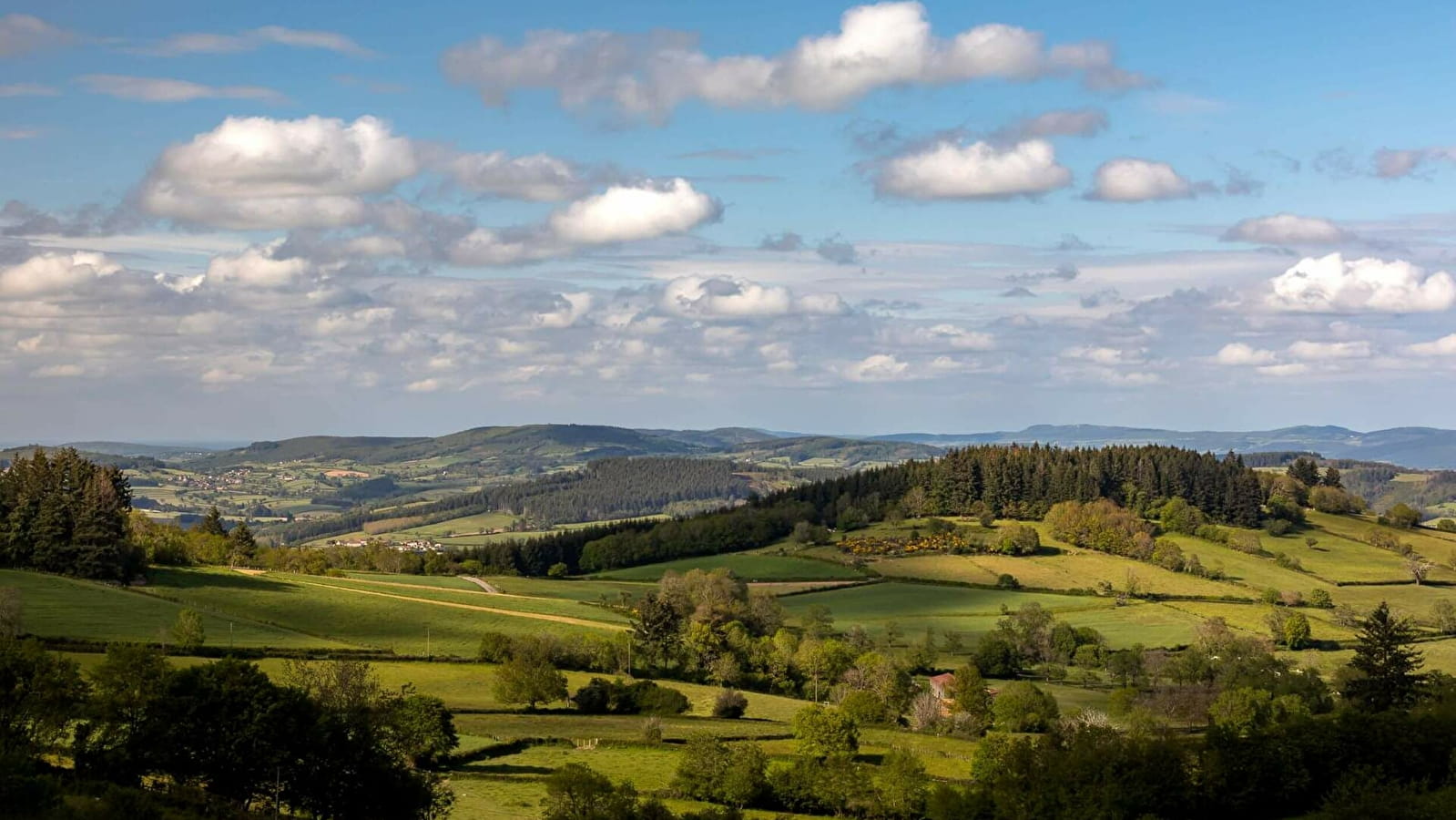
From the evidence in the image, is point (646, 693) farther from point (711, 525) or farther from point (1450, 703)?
point (711, 525)

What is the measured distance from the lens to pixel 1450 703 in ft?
275

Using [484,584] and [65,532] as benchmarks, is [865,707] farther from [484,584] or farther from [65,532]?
[484,584]

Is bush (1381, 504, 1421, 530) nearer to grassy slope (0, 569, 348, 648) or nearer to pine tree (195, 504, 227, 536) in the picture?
grassy slope (0, 569, 348, 648)

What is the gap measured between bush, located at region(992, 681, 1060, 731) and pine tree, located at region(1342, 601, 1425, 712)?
2440 centimetres

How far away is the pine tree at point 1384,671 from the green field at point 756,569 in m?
65.7

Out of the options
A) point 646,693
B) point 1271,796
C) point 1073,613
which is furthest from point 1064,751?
point 1073,613

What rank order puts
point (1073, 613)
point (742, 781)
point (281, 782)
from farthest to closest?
point (1073, 613)
point (742, 781)
point (281, 782)

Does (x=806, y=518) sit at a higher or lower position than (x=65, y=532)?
lower

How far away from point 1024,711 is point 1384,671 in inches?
1151

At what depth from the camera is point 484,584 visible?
493 feet

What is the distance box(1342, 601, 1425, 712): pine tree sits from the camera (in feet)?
315

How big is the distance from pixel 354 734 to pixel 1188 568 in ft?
399

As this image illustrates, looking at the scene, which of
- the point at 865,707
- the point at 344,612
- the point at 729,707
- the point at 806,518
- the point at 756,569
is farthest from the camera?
the point at 806,518

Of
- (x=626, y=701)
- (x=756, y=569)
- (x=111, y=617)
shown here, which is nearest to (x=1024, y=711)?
(x=626, y=701)
